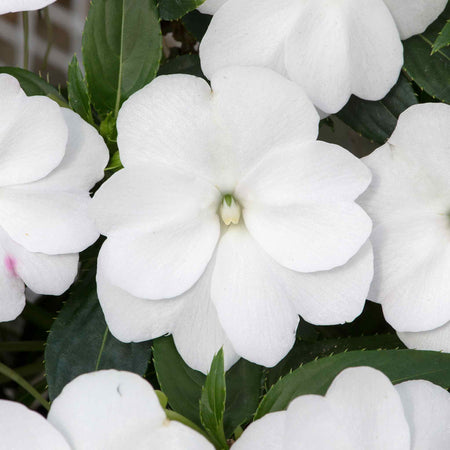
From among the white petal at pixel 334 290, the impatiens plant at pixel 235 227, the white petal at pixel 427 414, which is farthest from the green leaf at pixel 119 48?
the white petal at pixel 427 414

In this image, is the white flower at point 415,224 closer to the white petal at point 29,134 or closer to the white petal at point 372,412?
the white petal at point 372,412

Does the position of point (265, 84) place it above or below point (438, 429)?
above

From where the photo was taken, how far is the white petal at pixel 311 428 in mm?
471

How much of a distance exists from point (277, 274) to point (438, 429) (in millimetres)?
159

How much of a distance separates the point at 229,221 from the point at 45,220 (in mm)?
141

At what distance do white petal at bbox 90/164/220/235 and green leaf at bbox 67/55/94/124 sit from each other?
0.12 meters

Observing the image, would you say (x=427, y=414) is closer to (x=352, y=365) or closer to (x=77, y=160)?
(x=352, y=365)

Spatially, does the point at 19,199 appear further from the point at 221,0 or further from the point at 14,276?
the point at 221,0

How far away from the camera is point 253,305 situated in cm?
54

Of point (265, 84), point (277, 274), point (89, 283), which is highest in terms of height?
point (265, 84)

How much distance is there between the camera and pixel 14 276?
1.86ft

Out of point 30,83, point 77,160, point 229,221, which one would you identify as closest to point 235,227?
point 229,221

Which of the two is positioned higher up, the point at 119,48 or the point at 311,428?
the point at 119,48

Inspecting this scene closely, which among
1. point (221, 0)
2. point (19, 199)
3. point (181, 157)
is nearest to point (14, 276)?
point (19, 199)
